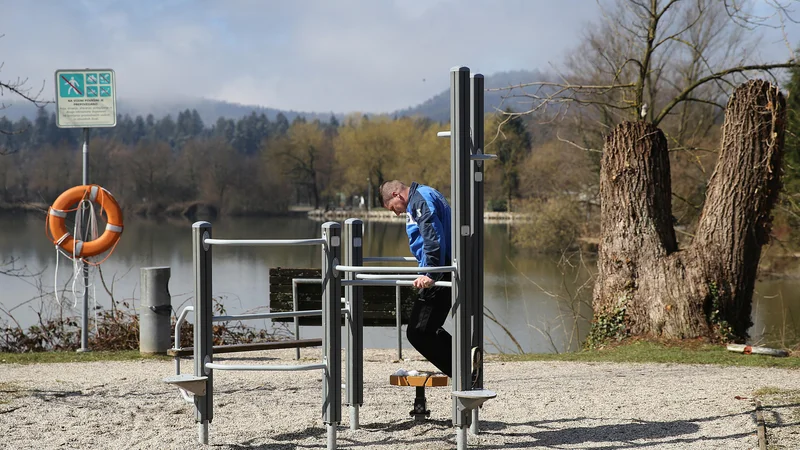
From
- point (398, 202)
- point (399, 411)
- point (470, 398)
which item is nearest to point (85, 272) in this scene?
point (399, 411)

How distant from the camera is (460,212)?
4.87 m

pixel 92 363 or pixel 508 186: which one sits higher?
pixel 508 186

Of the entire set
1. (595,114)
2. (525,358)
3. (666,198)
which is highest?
(595,114)

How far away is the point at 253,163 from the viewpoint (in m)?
61.9

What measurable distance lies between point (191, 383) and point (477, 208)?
6.23 ft

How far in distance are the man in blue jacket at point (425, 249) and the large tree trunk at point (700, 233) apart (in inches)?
226

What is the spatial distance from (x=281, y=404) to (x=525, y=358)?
12.6 feet

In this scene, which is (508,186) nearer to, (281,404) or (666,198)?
(666,198)

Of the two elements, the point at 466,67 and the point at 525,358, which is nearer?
the point at 466,67

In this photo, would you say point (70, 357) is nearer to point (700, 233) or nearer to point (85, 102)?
point (85, 102)

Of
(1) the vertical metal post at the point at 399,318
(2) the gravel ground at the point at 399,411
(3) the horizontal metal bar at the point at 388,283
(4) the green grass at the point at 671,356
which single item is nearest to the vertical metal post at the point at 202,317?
(2) the gravel ground at the point at 399,411

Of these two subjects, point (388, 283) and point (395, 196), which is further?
point (395, 196)

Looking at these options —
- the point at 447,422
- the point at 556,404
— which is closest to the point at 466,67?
the point at 447,422

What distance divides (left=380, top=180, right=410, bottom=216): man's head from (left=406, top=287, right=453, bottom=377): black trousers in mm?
521
